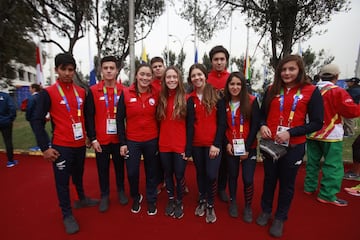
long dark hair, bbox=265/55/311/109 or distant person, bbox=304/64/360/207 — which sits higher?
long dark hair, bbox=265/55/311/109

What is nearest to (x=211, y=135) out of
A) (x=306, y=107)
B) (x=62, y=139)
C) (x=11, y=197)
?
(x=306, y=107)

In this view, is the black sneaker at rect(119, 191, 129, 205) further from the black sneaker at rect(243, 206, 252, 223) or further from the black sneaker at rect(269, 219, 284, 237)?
the black sneaker at rect(269, 219, 284, 237)

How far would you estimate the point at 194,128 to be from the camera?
8.58 ft

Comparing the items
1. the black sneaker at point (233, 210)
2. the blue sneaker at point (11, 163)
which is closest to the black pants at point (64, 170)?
the black sneaker at point (233, 210)

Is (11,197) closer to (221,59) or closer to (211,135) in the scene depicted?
(211,135)

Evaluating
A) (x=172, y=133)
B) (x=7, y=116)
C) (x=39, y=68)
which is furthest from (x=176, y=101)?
(x=39, y=68)

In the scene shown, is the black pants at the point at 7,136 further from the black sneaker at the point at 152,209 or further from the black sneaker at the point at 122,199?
the black sneaker at the point at 152,209

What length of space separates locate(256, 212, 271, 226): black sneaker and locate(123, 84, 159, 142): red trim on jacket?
5.65ft

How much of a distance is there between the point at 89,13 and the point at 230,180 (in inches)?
409

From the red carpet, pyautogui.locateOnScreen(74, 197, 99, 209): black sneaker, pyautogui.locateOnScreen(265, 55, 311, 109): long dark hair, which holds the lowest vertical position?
the red carpet

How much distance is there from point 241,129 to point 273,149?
0.48 meters

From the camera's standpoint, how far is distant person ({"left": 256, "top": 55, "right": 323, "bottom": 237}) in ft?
7.17

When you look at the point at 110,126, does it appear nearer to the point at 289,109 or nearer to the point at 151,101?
the point at 151,101

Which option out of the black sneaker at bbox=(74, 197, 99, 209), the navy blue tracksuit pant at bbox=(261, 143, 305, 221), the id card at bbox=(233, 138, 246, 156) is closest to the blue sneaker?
the black sneaker at bbox=(74, 197, 99, 209)
